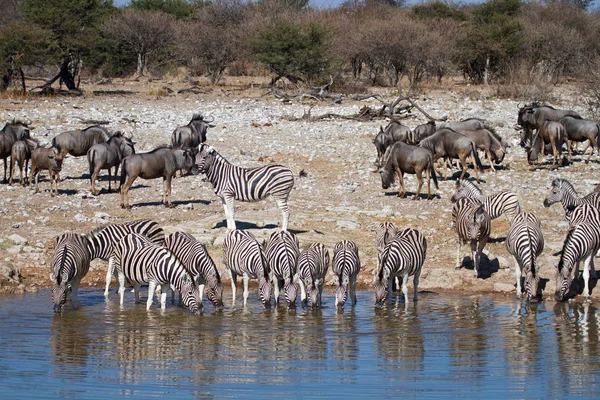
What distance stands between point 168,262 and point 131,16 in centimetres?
3263

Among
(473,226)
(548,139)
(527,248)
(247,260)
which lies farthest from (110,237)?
(548,139)

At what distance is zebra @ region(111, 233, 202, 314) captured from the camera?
11.4 meters

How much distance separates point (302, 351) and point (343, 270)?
2.08 meters

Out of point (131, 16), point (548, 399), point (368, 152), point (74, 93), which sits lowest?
point (548, 399)

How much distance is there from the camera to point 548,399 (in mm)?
7918

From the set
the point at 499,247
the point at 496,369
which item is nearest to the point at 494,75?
the point at 499,247

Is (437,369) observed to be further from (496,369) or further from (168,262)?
(168,262)

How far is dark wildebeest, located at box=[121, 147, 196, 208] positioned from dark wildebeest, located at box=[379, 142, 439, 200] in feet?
12.1

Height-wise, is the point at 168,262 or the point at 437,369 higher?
the point at 168,262

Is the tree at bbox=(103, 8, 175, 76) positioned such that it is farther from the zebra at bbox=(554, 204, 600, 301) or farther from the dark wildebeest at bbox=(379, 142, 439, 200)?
the zebra at bbox=(554, 204, 600, 301)

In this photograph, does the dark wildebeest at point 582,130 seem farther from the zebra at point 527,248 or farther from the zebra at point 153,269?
the zebra at point 153,269

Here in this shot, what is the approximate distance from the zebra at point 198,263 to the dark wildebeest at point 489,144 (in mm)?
10196

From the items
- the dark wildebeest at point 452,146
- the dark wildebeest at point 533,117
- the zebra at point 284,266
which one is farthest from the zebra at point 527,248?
the dark wildebeest at point 533,117

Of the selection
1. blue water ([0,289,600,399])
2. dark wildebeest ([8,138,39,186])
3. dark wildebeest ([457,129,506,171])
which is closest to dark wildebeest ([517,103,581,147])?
dark wildebeest ([457,129,506,171])
